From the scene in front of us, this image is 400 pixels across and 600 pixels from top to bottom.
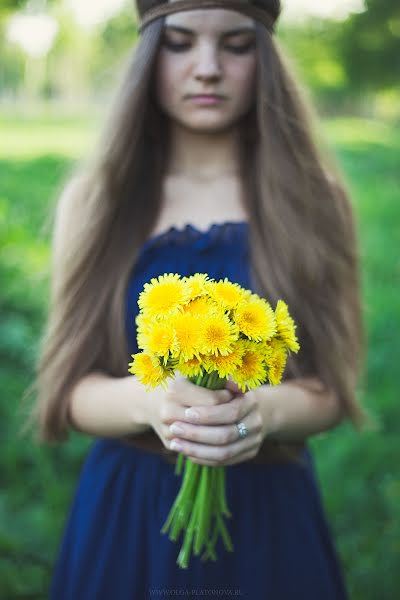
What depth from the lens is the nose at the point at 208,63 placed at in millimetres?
1475

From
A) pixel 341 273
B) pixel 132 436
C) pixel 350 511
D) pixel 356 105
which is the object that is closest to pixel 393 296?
pixel 350 511

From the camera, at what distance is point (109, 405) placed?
1.49m

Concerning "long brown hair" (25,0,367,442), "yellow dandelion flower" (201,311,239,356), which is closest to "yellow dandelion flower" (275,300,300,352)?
"yellow dandelion flower" (201,311,239,356)

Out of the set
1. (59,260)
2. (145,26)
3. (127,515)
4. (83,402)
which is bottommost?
(127,515)

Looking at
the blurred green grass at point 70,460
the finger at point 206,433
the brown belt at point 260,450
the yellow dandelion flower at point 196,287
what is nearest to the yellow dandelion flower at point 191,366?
the yellow dandelion flower at point 196,287

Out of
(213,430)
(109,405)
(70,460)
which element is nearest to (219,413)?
(213,430)

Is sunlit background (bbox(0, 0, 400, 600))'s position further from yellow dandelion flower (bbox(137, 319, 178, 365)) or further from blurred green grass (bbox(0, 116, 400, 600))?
yellow dandelion flower (bbox(137, 319, 178, 365))

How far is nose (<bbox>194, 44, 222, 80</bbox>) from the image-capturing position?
58.1 inches

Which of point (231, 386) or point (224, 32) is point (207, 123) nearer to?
point (224, 32)

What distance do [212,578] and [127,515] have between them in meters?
0.26

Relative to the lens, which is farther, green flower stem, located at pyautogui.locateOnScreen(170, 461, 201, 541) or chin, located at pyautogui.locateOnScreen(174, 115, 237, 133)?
chin, located at pyautogui.locateOnScreen(174, 115, 237, 133)

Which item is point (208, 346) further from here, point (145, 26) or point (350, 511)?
point (350, 511)

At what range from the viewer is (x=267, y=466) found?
1.63 metres

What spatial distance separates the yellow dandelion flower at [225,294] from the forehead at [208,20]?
2.45ft
